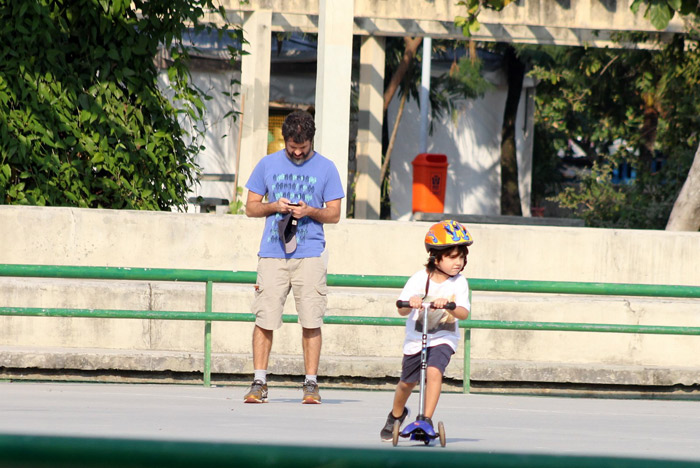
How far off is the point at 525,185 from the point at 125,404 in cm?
2320

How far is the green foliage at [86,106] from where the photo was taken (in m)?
10.2

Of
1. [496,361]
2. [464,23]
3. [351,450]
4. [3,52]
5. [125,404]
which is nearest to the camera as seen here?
[351,450]

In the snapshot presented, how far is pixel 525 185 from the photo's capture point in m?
29.0

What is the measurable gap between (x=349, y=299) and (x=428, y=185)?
42.7ft

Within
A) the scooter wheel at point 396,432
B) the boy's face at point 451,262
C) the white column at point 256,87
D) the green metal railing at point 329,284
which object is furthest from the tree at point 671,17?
the scooter wheel at point 396,432

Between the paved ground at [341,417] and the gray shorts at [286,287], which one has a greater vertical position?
the gray shorts at [286,287]

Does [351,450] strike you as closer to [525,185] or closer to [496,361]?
[496,361]

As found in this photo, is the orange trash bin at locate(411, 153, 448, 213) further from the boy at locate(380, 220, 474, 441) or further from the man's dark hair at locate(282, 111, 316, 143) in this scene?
the boy at locate(380, 220, 474, 441)

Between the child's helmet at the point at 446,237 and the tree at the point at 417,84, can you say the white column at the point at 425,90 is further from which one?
the child's helmet at the point at 446,237

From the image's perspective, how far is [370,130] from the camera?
698 inches

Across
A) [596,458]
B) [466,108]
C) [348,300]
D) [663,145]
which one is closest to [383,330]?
[348,300]

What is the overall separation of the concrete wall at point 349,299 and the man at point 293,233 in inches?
83.7

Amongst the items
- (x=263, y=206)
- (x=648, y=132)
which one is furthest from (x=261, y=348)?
(x=648, y=132)

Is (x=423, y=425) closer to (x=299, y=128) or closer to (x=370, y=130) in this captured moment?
(x=299, y=128)
